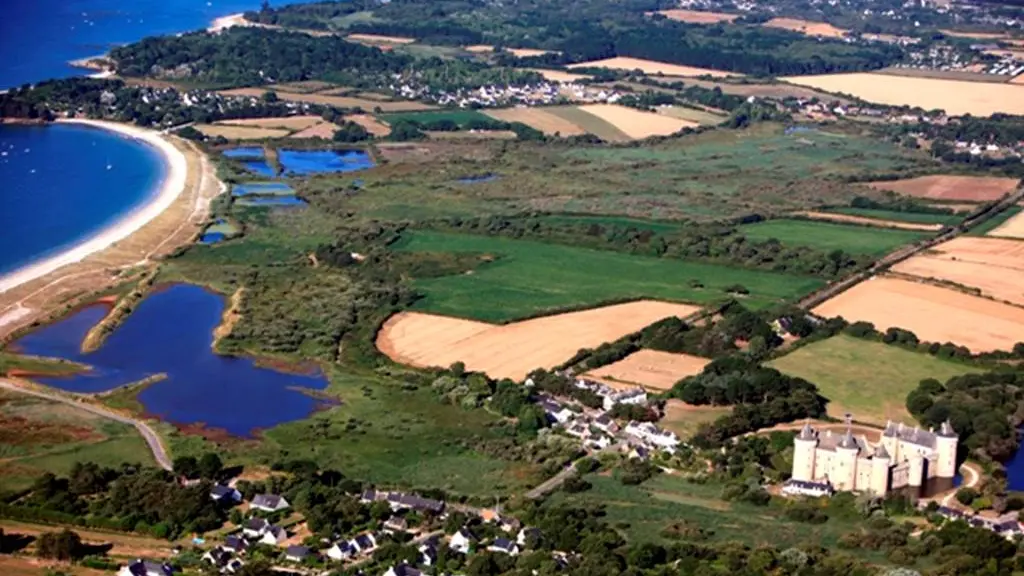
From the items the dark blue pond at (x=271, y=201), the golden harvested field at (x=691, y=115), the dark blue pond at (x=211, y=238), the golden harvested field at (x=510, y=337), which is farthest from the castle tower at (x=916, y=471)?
the golden harvested field at (x=691, y=115)

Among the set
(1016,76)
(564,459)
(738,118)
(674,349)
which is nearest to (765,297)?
(674,349)

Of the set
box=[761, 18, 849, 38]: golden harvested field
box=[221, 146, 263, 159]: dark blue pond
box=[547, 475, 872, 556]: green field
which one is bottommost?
box=[547, 475, 872, 556]: green field

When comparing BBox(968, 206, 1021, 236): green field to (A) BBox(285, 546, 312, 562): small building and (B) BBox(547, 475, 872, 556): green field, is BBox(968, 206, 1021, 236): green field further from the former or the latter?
(A) BBox(285, 546, 312, 562): small building

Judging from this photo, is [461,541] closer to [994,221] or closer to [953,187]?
[994,221]

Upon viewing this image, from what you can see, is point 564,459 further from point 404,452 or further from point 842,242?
point 842,242

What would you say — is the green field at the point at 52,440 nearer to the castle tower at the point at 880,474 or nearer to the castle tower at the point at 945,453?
the castle tower at the point at 880,474

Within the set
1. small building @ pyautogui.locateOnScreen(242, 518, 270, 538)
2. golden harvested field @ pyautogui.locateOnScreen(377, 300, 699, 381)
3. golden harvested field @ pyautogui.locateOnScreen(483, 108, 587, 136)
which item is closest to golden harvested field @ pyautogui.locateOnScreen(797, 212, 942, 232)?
golden harvested field @ pyautogui.locateOnScreen(377, 300, 699, 381)

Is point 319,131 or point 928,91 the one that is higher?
point 928,91

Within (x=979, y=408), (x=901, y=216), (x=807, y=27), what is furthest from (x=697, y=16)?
(x=979, y=408)
